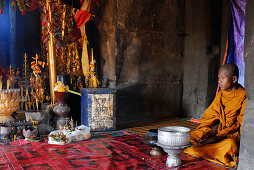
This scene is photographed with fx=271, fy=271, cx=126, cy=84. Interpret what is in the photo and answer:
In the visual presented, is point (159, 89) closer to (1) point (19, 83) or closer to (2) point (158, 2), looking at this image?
(2) point (158, 2)

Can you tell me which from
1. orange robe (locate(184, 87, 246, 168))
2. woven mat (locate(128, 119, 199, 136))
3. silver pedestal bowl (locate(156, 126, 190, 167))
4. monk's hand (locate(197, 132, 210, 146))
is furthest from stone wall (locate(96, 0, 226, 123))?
silver pedestal bowl (locate(156, 126, 190, 167))

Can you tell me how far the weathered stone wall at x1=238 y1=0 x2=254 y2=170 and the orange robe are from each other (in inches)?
17.3

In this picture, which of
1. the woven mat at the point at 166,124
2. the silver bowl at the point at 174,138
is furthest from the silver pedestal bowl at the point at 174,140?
the woven mat at the point at 166,124

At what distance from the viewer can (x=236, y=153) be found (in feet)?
11.1

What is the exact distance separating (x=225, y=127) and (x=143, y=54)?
332cm

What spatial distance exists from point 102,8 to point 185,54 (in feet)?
8.15

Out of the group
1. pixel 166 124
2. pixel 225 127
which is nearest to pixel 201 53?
pixel 166 124

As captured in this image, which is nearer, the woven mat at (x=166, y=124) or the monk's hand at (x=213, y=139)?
the monk's hand at (x=213, y=139)

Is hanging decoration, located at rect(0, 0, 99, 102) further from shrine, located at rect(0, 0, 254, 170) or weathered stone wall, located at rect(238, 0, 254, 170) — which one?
weathered stone wall, located at rect(238, 0, 254, 170)

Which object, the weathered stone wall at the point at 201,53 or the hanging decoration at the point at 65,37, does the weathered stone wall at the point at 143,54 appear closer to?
the weathered stone wall at the point at 201,53

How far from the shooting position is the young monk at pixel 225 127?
3.39m

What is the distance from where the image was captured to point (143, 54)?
21.5 feet

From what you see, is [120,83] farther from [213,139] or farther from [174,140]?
[174,140]

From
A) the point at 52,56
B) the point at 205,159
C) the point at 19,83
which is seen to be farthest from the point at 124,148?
the point at 19,83
